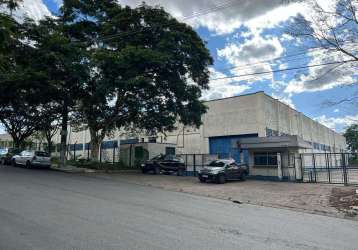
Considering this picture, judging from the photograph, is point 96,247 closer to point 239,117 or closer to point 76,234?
point 76,234

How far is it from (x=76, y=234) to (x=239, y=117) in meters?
27.2

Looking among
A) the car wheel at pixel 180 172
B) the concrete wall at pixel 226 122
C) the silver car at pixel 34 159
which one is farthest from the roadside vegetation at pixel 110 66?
the concrete wall at pixel 226 122

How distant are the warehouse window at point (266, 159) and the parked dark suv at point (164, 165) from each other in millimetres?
7015

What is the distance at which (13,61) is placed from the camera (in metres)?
23.9

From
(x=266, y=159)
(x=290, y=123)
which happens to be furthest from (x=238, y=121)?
(x=290, y=123)

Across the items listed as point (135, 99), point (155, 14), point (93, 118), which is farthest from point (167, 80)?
point (93, 118)

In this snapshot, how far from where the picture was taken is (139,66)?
2217 cm

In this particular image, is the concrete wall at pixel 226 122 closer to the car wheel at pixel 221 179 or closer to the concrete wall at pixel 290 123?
the concrete wall at pixel 290 123

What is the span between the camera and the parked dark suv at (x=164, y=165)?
1086 inches

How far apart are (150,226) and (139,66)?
1635 centimetres

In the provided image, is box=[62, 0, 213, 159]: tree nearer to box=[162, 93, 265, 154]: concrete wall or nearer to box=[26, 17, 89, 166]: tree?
box=[26, 17, 89, 166]: tree

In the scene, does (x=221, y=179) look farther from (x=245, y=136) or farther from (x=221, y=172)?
(x=245, y=136)

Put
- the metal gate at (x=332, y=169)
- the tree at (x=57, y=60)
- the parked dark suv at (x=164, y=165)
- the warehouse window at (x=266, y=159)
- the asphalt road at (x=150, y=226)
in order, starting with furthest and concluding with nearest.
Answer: the parked dark suv at (x=164, y=165) < the warehouse window at (x=266, y=159) < the tree at (x=57, y=60) < the metal gate at (x=332, y=169) < the asphalt road at (x=150, y=226)

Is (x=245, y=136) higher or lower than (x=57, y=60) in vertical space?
lower
